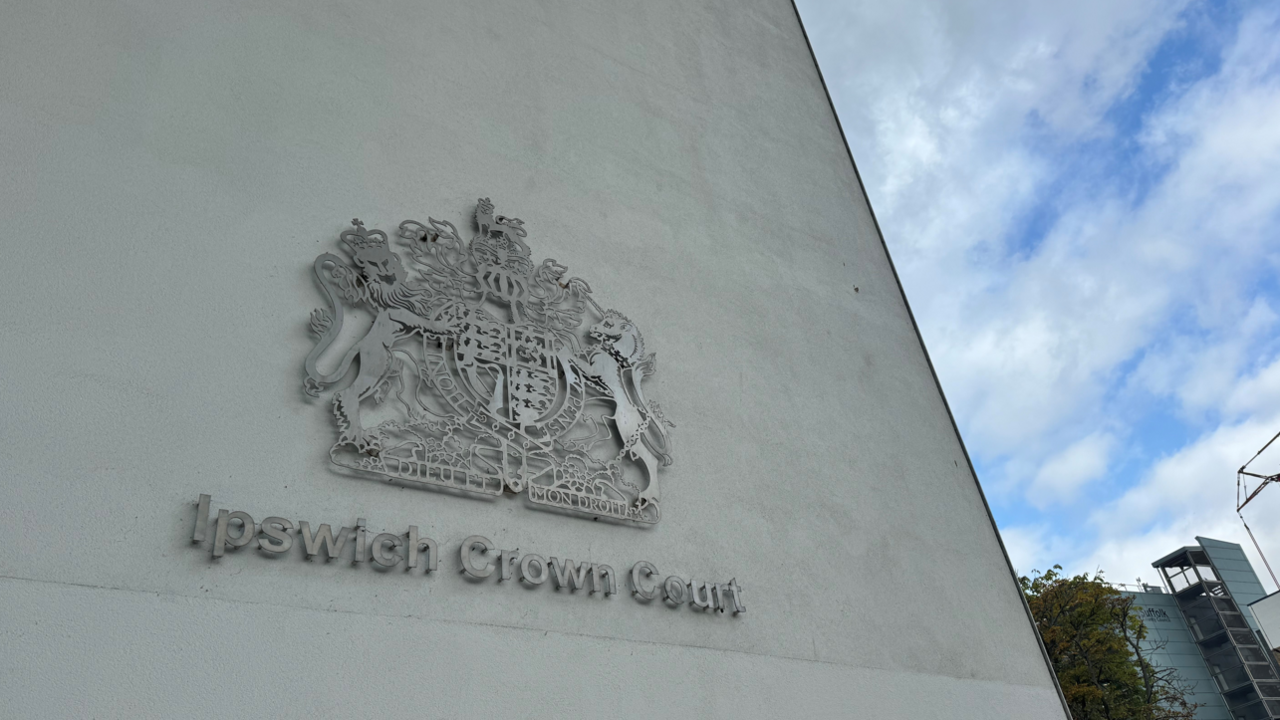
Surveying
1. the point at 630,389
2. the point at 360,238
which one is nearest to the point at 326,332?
the point at 360,238

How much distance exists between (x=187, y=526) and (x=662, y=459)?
6.79ft

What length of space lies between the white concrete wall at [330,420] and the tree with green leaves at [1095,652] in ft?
29.3

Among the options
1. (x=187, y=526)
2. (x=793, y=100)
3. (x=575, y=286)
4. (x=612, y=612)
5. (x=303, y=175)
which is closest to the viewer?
(x=187, y=526)

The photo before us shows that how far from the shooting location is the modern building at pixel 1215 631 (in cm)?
3084

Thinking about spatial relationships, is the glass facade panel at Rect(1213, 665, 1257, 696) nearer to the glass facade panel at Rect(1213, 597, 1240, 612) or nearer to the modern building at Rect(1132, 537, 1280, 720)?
the modern building at Rect(1132, 537, 1280, 720)

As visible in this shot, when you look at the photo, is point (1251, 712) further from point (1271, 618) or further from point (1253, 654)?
point (1271, 618)

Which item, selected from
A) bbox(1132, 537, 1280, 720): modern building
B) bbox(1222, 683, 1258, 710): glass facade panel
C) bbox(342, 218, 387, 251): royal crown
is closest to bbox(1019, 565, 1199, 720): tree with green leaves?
bbox(342, 218, 387, 251): royal crown

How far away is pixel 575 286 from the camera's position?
4.27 m

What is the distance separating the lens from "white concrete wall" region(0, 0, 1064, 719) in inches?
101

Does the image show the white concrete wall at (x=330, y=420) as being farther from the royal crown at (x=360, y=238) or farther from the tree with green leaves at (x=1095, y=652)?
the tree with green leaves at (x=1095, y=652)

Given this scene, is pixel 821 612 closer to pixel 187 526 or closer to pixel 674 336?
pixel 674 336

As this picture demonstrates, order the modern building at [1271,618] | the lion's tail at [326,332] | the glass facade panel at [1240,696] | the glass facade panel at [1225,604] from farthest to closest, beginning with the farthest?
the glass facade panel at [1225,604], the glass facade panel at [1240,696], the modern building at [1271,618], the lion's tail at [326,332]

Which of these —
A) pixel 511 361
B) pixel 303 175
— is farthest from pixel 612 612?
pixel 303 175

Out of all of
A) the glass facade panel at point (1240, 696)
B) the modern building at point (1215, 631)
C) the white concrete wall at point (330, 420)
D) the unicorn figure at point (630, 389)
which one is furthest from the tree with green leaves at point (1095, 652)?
the glass facade panel at point (1240, 696)
